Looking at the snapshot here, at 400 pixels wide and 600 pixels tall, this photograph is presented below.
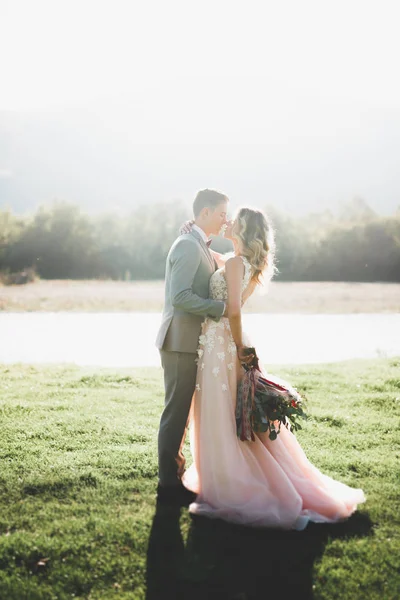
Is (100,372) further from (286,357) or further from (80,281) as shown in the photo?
(80,281)

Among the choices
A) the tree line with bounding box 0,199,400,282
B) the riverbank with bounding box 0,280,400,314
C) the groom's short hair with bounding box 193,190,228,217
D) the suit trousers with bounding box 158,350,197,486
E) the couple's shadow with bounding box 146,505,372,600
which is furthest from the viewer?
the tree line with bounding box 0,199,400,282

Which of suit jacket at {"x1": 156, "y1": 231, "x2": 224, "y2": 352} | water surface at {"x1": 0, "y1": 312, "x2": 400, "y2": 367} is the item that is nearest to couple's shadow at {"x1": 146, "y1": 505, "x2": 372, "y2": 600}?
suit jacket at {"x1": 156, "y1": 231, "x2": 224, "y2": 352}

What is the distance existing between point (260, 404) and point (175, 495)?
1091 mm

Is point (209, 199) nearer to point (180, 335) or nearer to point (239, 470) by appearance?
point (180, 335)

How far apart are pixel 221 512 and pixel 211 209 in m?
2.36

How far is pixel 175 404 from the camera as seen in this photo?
4.76 meters

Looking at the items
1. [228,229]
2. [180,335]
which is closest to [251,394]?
[180,335]

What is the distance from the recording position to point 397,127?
322 ft

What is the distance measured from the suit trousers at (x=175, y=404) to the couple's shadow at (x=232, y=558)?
0.45 metres

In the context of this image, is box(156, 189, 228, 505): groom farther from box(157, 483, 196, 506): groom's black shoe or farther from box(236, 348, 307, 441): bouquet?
box(236, 348, 307, 441): bouquet

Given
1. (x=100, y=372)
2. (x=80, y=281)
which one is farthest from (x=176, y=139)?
(x=100, y=372)

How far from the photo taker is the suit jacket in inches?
178

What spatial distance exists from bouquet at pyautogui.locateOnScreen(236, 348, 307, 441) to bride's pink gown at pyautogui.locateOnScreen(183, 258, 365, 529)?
10 cm

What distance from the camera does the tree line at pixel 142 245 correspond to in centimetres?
3172
